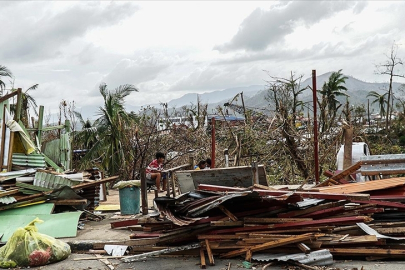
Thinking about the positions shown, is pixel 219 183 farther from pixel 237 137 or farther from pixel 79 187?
pixel 237 137

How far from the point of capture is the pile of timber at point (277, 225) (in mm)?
6867

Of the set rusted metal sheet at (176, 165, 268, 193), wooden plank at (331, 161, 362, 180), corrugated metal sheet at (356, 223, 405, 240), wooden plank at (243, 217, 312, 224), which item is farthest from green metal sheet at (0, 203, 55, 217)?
corrugated metal sheet at (356, 223, 405, 240)

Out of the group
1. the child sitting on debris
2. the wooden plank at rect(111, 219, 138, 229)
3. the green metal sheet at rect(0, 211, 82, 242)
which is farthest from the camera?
the child sitting on debris

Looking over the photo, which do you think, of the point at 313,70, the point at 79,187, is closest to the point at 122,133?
the point at 79,187

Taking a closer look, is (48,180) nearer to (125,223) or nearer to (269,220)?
(125,223)

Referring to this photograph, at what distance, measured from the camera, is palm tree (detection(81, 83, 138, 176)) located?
760 inches

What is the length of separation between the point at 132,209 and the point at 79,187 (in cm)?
130

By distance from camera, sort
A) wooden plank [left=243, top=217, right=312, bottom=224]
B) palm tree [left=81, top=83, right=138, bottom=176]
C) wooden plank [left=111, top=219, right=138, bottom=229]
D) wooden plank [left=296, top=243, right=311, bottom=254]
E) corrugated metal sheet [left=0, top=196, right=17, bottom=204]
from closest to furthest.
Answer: wooden plank [left=296, top=243, right=311, bottom=254] → wooden plank [left=243, top=217, right=312, bottom=224] → wooden plank [left=111, top=219, right=138, bottom=229] → corrugated metal sheet [left=0, top=196, right=17, bottom=204] → palm tree [left=81, top=83, right=138, bottom=176]

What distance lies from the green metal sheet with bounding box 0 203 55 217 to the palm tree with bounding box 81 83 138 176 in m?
8.83

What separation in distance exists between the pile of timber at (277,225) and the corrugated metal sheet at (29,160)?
555 cm

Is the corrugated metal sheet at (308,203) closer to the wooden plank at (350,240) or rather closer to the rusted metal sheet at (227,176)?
the wooden plank at (350,240)

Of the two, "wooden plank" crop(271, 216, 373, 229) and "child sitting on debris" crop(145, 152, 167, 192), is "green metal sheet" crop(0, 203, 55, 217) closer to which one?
"child sitting on debris" crop(145, 152, 167, 192)

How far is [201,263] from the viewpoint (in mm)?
6930

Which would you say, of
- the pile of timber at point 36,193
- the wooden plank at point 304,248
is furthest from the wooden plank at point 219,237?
Result: the pile of timber at point 36,193
